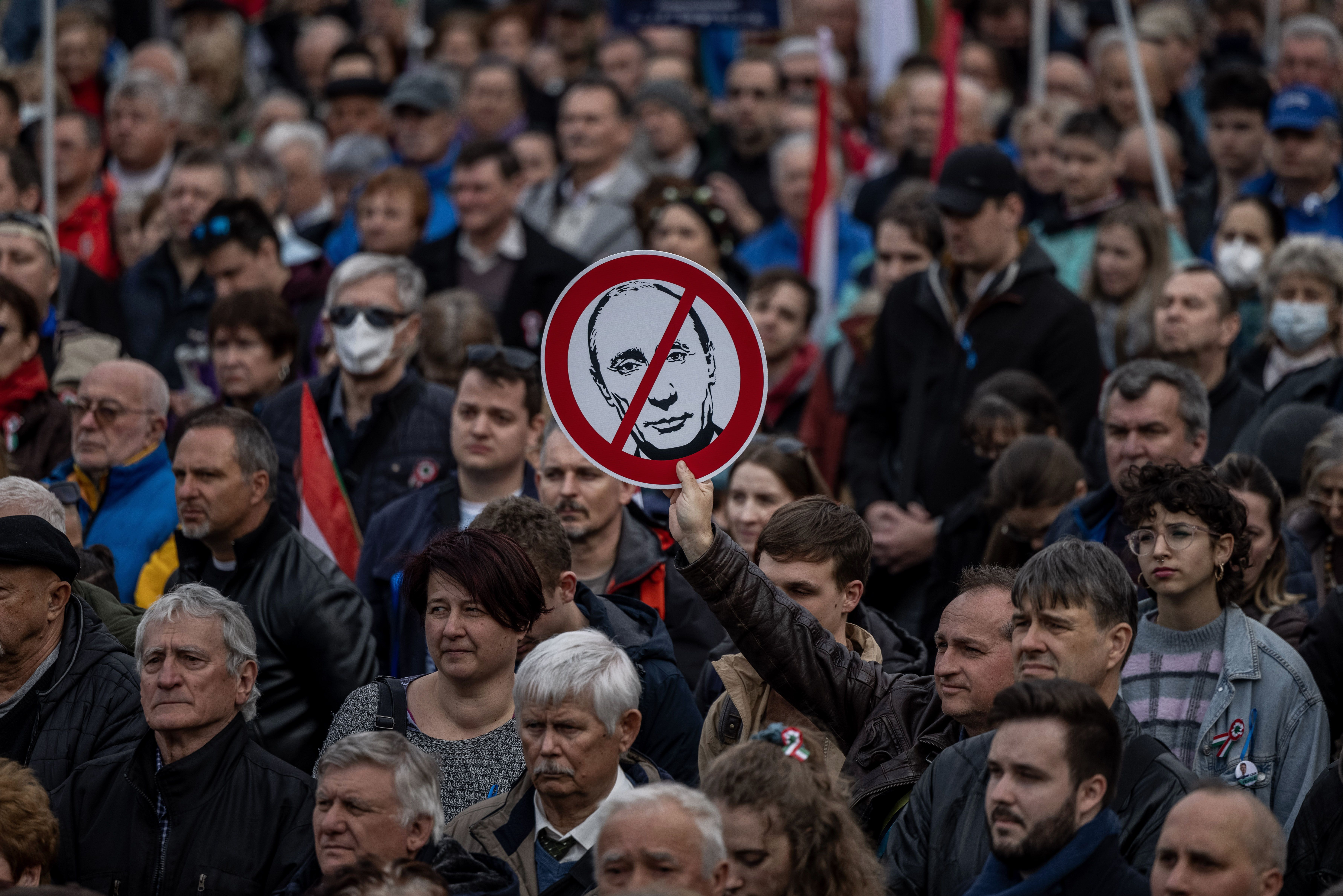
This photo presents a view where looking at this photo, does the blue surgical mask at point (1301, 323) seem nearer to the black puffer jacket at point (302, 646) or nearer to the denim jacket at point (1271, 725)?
the denim jacket at point (1271, 725)

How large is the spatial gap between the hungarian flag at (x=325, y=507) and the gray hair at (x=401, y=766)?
277 cm

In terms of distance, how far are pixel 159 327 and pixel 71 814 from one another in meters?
5.08

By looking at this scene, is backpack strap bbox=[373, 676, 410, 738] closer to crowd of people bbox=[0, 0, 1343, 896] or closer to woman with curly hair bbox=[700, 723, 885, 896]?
crowd of people bbox=[0, 0, 1343, 896]

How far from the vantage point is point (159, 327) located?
10.6m

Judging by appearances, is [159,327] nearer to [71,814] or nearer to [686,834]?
[71,814]

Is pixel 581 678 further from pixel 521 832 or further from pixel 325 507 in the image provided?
pixel 325 507

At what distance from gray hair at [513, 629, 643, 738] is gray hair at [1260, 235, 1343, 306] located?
473 cm

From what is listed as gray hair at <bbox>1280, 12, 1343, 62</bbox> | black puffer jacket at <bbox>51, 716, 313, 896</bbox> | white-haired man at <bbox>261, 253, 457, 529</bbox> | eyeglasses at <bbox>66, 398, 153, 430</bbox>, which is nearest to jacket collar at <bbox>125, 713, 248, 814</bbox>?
black puffer jacket at <bbox>51, 716, 313, 896</bbox>

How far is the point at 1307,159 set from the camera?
10.6 meters

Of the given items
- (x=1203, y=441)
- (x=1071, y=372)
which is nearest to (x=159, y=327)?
(x=1071, y=372)

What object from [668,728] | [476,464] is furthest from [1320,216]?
[668,728]

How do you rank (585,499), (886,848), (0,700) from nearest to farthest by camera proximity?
(886,848) < (0,700) < (585,499)

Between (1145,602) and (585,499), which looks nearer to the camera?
(1145,602)

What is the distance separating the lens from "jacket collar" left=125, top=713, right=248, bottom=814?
19.3ft
